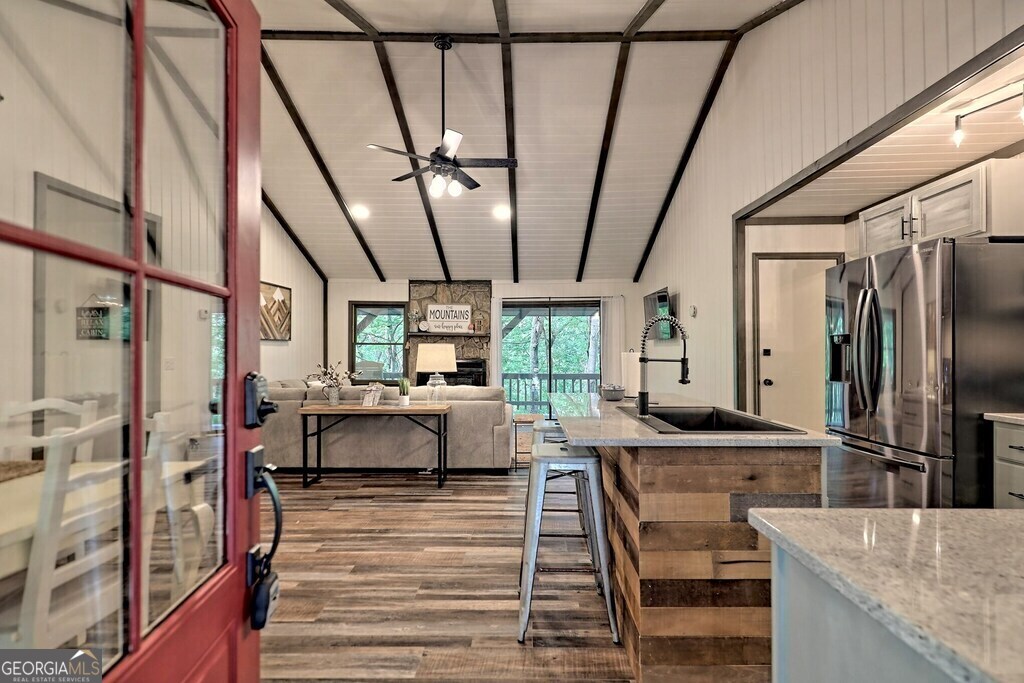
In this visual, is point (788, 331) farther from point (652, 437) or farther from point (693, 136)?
point (652, 437)

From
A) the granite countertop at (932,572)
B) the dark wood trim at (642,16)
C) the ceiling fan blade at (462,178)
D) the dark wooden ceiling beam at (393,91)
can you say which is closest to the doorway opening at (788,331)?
the dark wood trim at (642,16)

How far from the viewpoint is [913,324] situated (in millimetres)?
2688

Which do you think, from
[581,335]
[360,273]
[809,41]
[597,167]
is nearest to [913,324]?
[809,41]

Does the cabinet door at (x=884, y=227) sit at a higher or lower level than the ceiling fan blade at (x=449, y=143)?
lower

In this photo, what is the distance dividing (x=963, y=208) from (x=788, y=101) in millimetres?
1332

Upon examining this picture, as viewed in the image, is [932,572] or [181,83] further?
[181,83]

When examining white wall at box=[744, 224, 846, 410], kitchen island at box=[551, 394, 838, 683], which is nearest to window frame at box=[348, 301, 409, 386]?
white wall at box=[744, 224, 846, 410]

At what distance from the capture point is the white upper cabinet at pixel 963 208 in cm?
265

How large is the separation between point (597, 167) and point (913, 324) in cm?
411

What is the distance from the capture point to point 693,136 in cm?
561

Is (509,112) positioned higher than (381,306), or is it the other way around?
(509,112)

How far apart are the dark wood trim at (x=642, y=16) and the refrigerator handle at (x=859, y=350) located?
261 cm

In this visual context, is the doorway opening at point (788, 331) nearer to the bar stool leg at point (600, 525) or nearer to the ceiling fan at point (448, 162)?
the ceiling fan at point (448, 162)

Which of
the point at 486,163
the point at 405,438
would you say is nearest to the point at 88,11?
the point at 486,163
